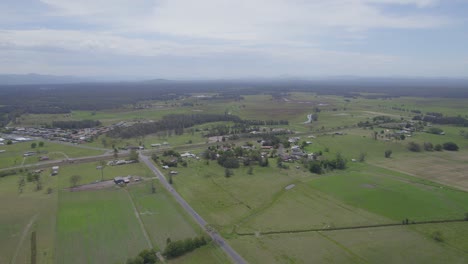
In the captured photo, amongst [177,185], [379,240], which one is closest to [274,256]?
[379,240]

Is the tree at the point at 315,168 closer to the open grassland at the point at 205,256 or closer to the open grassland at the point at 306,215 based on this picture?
the open grassland at the point at 306,215

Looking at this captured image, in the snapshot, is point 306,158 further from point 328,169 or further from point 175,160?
point 175,160

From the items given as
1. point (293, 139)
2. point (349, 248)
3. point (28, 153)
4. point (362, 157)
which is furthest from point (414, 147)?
point (28, 153)

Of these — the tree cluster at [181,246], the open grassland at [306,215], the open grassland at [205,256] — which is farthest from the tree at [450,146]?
the tree cluster at [181,246]

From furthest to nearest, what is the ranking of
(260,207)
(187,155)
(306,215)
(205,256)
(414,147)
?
(414,147) < (187,155) < (260,207) < (306,215) < (205,256)

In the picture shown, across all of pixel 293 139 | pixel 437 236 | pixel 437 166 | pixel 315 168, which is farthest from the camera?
pixel 293 139

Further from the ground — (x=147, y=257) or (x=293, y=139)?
(x=293, y=139)

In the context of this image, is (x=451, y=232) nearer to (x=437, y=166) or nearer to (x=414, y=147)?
(x=437, y=166)

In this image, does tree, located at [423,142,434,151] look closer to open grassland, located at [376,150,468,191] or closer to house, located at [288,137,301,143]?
open grassland, located at [376,150,468,191]
